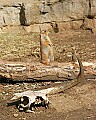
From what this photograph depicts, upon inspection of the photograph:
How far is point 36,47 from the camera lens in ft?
39.9

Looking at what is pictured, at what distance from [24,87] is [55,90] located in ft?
3.12

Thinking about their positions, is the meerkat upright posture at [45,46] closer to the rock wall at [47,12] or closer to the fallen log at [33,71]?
the fallen log at [33,71]

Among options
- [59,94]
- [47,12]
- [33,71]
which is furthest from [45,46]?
[47,12]

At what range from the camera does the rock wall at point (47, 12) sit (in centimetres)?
1395

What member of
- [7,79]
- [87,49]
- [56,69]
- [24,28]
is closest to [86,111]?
[56,69]

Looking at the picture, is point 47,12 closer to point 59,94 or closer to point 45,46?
point 45,46

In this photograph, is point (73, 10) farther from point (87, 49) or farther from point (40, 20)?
point (87, 49)

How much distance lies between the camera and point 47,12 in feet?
46.5

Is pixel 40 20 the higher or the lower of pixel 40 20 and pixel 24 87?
the higher

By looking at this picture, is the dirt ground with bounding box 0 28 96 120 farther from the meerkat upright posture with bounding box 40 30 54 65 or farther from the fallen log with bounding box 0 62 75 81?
the meerkat upright posture with bounding box 40 30 54 65

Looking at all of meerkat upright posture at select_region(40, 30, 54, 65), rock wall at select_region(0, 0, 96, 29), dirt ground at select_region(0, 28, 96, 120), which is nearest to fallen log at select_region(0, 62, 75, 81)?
dirt ground at select_region(0, 28, 96, 120)

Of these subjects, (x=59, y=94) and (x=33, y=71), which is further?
(x=33, y=71)

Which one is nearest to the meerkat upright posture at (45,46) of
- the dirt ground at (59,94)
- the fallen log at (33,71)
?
the fallen log at (33,71)

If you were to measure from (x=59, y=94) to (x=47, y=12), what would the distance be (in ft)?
22.3
